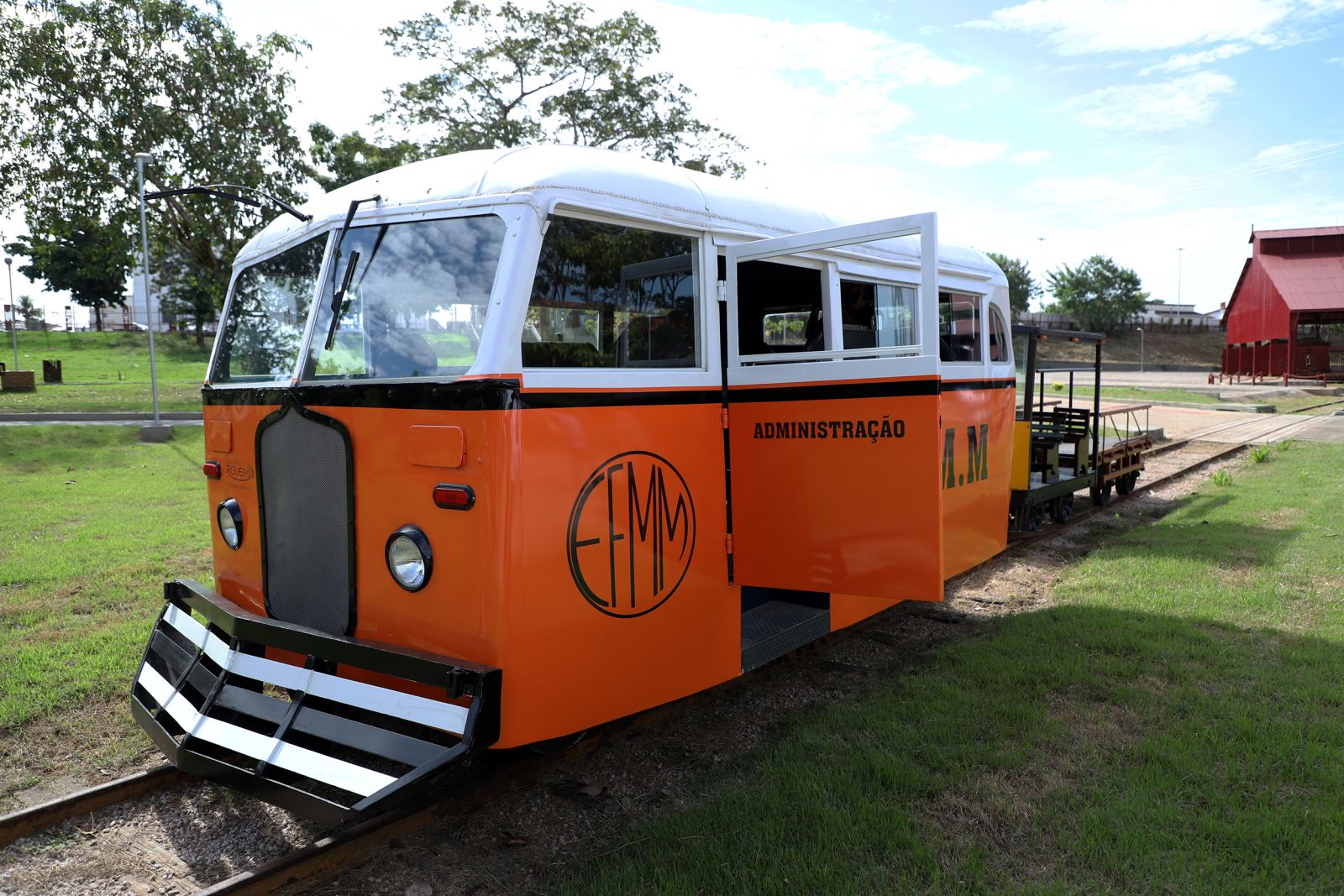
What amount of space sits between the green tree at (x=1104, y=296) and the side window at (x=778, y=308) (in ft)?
242

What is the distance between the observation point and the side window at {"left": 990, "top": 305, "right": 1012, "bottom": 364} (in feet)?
21.8

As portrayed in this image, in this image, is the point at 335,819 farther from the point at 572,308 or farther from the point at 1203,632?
the point at 1203,632

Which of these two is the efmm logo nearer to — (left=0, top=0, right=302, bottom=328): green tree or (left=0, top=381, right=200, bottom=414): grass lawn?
(left=0, top=0, right=302, bottom=328): green tree

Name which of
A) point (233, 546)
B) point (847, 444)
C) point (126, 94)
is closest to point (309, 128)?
point (126, 94)

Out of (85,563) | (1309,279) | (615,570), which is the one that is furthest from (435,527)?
(1309,279)

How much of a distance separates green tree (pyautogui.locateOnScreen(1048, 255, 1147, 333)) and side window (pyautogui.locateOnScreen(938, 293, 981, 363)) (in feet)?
237

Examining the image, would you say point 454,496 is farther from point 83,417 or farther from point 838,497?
point 83,417

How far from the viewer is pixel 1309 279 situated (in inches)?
1608

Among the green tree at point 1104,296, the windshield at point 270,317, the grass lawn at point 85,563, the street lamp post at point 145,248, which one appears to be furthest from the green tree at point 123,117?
the green tree at point 1104,296

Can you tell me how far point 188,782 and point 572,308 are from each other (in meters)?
2.69

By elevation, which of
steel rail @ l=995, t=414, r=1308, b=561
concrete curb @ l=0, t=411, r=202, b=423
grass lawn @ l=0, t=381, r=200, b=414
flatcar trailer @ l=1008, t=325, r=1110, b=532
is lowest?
steel rail @ l=995, t=414, r=1308, b=561

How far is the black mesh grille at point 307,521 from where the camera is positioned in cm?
375

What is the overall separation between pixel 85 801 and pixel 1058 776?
404 cm

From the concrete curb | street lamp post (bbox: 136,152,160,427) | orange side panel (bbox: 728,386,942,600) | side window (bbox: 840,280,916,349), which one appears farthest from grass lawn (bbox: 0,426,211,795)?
side window (bbox: 840,280,916,349)
